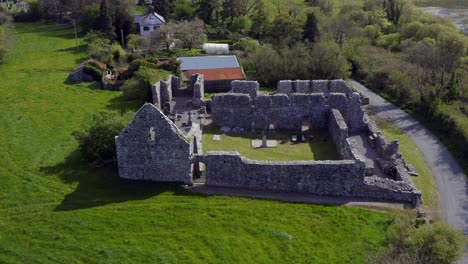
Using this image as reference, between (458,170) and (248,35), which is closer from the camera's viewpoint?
(458,170)

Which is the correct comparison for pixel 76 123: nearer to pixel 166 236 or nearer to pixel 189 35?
pixel 166 236

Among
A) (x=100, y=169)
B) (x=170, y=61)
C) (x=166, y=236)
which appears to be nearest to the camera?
(x=166, y=236)

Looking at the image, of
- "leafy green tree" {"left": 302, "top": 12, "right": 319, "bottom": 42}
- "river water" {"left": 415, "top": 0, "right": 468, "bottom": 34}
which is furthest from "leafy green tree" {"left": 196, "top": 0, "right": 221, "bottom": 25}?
"river water" {"left": 415, "top": 0, "right": 468, "bottom": 34}

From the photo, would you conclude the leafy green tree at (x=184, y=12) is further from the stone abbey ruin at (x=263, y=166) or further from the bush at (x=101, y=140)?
the bush at (x=101, y=140)

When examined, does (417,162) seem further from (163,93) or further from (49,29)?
(49,29)

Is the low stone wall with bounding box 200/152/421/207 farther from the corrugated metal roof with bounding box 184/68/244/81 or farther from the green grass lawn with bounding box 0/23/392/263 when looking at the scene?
the corrugated metal roof with bounding box 184/68/244/81

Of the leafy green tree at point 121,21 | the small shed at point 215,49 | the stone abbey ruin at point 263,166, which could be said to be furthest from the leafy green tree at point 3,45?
the stone abbey ruin at point 263,166

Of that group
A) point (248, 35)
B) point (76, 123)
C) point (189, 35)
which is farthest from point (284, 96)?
point (248, 35)
